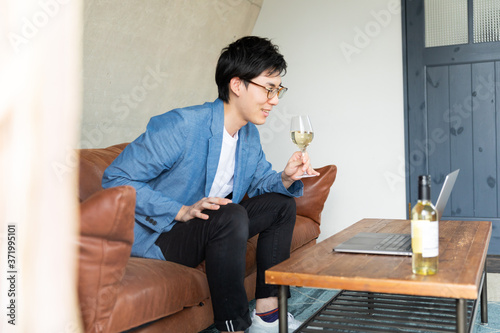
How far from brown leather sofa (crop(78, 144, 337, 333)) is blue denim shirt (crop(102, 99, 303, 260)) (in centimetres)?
15

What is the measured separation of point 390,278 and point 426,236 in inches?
5.4

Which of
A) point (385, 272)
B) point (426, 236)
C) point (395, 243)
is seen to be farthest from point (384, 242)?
point (426, 236)

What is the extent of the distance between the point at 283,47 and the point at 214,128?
219 centimetres

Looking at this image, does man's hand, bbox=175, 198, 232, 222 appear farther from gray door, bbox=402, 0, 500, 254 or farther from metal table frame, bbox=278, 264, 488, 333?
gray door, bbox=402, 0, 500, 254

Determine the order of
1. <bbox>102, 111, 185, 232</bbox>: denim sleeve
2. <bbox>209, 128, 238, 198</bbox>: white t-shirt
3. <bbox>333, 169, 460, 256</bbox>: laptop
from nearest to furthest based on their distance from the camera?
<bbox>333, 169, 460, 256</bbox>: laptop, <bbox>102, 111, 185, 232</bbox>: denim sleeve, <bbox>209, 128, 238, 198</bbox>: white t-shirt

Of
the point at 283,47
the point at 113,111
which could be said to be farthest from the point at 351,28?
the point at 113,111

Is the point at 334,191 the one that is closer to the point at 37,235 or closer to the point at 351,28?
the point at 351,28

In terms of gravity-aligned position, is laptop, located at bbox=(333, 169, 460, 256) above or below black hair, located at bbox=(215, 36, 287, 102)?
below

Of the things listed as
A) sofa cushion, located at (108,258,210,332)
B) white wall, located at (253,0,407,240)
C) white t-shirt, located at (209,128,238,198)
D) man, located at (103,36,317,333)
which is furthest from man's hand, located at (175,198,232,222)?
white wall, located at (253,0,407,240)

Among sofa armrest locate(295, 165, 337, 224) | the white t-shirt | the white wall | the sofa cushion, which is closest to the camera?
the sofa cushion

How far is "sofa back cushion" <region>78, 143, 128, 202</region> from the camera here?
6.69 feet

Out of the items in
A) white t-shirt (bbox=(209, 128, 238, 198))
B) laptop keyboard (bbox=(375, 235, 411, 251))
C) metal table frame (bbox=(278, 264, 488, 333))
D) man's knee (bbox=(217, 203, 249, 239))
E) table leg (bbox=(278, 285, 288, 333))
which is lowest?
metal table frame (bbox=(278, 264, 488, 333))

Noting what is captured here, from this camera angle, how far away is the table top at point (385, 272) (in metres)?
1.23

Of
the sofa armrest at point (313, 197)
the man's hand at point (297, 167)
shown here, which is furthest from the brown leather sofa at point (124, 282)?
the sofa armrest at point (313, 197)
